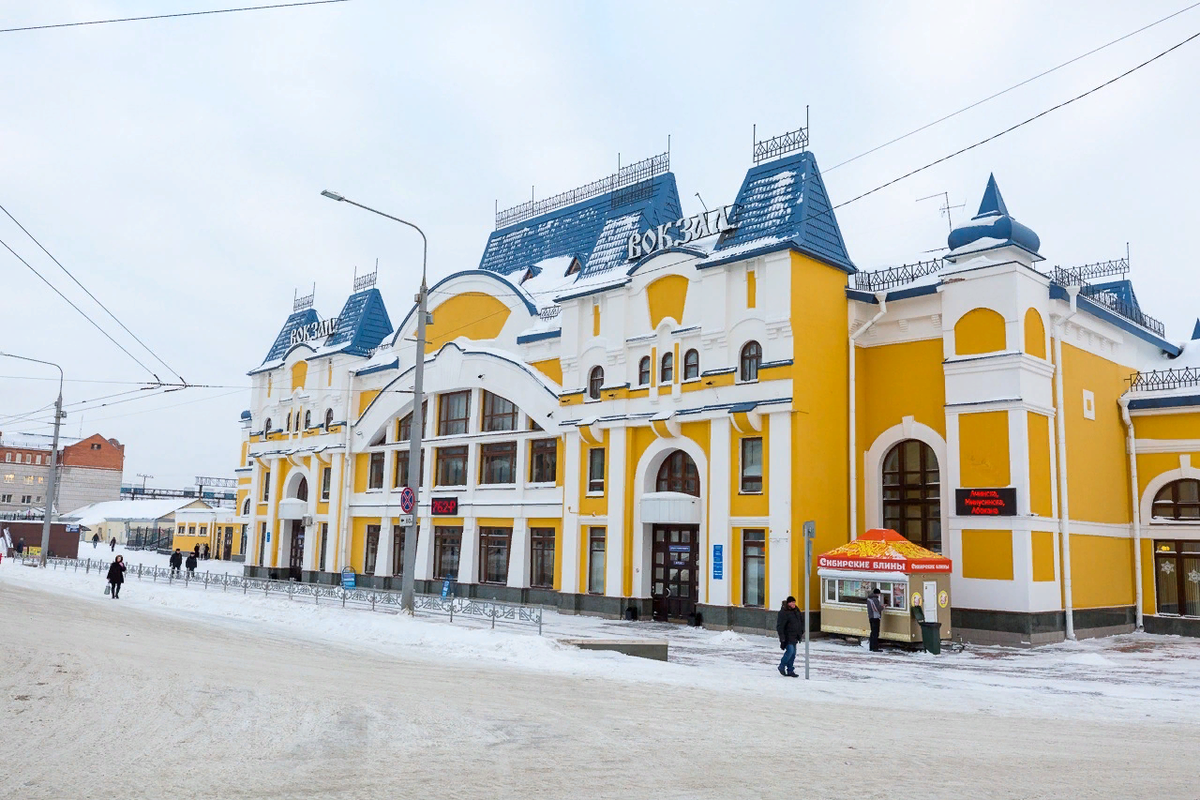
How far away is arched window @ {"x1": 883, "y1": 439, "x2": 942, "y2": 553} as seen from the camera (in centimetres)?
2606

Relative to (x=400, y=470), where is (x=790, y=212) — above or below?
above

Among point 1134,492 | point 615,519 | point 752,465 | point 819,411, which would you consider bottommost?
point 615,519

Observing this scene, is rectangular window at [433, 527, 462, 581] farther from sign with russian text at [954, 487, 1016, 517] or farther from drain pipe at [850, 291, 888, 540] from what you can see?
sign with russian text at [954, 487, 1016, 517]

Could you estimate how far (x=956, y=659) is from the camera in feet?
67.8

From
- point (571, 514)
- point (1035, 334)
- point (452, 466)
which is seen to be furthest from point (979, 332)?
point (452, 466)

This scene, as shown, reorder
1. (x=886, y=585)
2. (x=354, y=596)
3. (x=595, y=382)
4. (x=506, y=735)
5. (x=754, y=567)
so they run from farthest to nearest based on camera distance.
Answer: (x=595, y=382), (x=354, y=596), (x=754, y=567), (x=886, y=585), (x=506, y=735)

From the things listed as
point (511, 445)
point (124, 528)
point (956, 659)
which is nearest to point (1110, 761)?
point (956, 659)

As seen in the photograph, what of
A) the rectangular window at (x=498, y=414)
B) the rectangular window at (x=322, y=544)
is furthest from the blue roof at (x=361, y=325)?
the rectangular window at (x=498, y=414)

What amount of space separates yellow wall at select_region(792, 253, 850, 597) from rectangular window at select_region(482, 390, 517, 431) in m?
12.8

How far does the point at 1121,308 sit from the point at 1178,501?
629 cm

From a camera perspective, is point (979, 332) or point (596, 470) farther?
point (596, 470)

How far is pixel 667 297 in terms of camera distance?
2906 centimetres

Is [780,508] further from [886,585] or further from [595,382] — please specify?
[595,382]

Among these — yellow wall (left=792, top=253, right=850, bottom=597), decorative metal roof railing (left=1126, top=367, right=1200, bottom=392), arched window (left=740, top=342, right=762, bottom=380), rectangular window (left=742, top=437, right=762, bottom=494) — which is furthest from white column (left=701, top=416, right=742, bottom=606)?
decorative metal roof railing (left=1126, top=367, right=1200, bottom=392)
